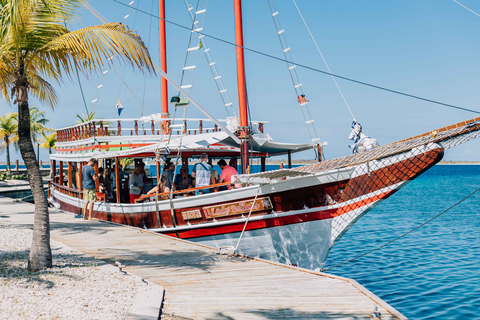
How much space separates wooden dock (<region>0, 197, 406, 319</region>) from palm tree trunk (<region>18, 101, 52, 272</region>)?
1.24m

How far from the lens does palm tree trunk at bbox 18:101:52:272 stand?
5855mm

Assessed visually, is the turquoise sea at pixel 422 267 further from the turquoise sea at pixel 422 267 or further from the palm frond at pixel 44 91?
the palm frond at pixel 44 91

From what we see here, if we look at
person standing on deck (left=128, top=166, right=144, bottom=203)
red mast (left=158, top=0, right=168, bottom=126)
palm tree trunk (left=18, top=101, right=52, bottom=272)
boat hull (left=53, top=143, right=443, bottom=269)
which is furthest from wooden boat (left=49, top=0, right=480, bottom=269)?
red mast (left=158, top=0, right=168, bottom=126)

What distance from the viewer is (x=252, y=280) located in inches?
229

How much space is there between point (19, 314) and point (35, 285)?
1080 millimetres

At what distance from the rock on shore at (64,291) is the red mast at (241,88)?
5378 mm

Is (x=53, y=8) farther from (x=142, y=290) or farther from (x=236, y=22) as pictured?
(x=236, y=22)

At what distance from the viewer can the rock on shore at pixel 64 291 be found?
4.31 m

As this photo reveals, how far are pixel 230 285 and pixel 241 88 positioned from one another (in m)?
6.95

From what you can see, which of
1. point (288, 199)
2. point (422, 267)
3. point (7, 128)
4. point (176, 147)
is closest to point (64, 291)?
point (288, 199)

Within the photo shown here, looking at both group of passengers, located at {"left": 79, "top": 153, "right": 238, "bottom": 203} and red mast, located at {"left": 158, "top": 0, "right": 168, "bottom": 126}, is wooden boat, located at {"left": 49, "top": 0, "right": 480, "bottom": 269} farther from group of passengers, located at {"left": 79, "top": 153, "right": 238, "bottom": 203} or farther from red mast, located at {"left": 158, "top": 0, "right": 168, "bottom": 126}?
red mast, located at {"left": 158, "top": 0, "right": 168, "bottom": 126}

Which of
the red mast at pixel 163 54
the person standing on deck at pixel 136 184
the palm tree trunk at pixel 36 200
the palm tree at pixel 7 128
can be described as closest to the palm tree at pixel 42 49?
the palm tree trunk at pixel 36 200

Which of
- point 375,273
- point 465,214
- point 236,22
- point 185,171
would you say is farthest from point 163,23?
point 465,214

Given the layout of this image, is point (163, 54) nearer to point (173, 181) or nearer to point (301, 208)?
point (173, 181)
